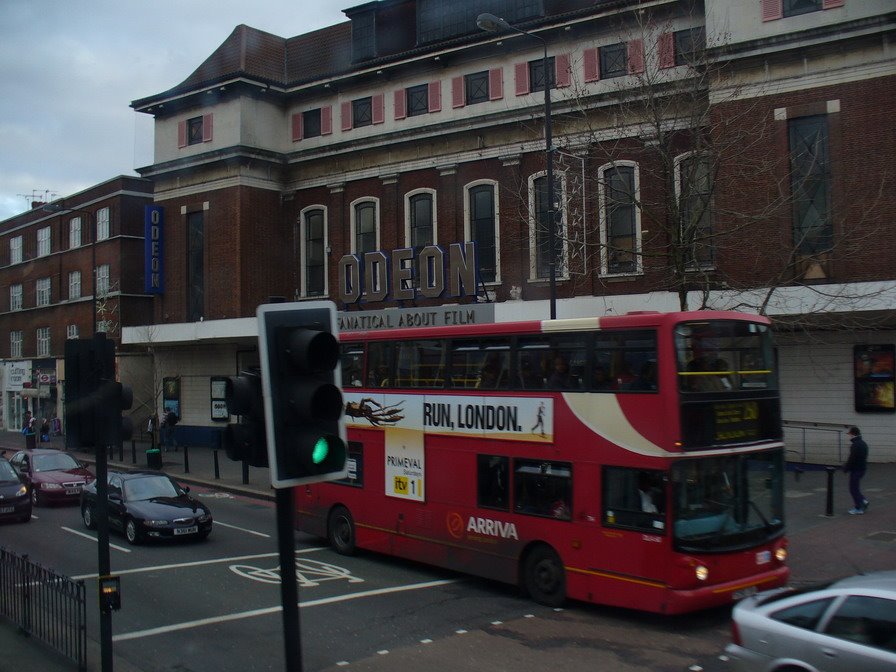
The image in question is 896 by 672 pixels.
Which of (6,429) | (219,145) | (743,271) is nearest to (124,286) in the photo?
(219,145)

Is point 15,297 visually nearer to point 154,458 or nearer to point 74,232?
point 74,232

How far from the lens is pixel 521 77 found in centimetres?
3027

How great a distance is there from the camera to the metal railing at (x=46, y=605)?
923cm

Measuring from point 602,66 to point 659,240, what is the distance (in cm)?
699

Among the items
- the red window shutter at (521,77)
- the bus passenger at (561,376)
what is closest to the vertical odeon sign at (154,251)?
the red window shutter at (521,77)

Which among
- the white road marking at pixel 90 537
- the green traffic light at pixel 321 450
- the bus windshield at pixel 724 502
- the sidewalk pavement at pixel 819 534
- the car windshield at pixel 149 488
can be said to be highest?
the green traffic light at pixel 321 450

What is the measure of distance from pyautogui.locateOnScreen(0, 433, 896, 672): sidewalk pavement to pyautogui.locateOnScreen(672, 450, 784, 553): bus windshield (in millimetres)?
2559

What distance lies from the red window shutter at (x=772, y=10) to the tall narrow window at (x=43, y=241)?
43897 millimetres

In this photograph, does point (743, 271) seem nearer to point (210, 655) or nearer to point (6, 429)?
point (210, 655)

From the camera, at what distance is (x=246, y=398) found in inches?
193

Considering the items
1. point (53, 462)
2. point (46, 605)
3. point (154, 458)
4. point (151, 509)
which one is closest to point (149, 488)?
point (151, 509)

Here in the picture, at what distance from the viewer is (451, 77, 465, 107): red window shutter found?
31844 millimetres

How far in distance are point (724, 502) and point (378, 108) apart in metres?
27.0

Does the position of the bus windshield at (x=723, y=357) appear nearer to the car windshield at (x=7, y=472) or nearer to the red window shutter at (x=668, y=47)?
the red window shutter at (x=668, y=47)
